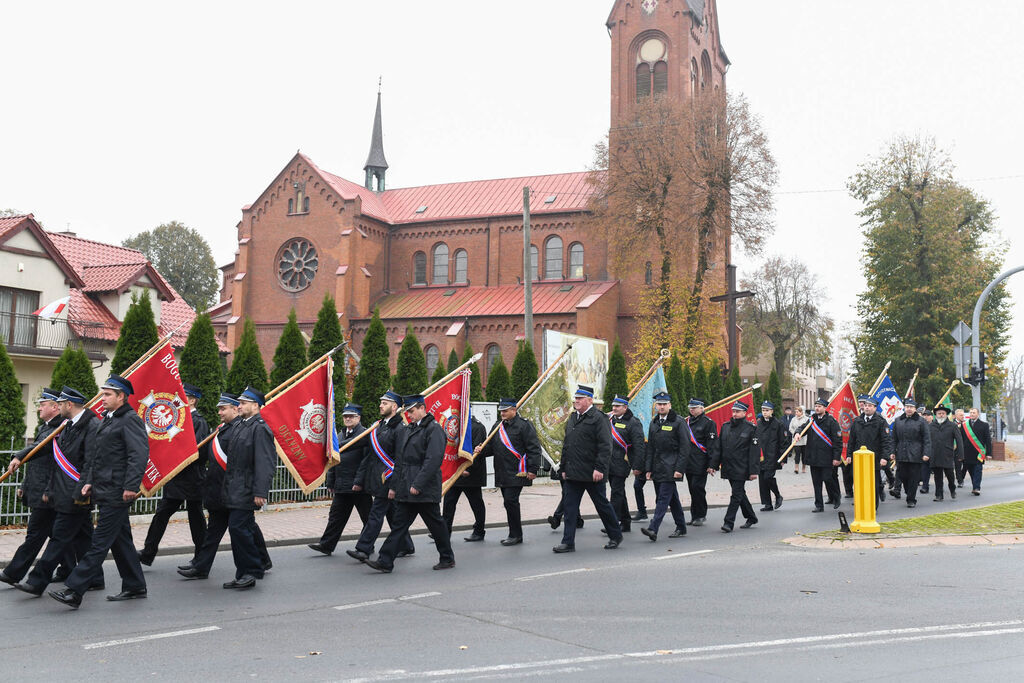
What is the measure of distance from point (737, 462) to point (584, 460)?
3520mm

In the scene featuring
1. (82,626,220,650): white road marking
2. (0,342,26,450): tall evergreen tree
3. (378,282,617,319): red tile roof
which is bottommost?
(82,626,220,650): white road marking

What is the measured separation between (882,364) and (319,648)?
40.9m

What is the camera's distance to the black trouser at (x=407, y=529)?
380 inches

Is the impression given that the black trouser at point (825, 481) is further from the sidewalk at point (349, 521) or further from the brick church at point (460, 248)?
the brick church at point (460, 248)

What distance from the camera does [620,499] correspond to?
12898 millimetres

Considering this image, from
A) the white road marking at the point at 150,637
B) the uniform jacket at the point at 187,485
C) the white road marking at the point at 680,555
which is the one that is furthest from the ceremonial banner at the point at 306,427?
the white road marking at the point at 680,555

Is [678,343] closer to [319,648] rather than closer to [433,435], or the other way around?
[433,435]

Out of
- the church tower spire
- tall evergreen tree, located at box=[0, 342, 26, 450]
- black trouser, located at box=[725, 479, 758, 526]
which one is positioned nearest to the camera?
black trouser, located at box=[725, 479, 758, 526]

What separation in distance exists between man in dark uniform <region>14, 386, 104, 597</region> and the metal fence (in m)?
1.99

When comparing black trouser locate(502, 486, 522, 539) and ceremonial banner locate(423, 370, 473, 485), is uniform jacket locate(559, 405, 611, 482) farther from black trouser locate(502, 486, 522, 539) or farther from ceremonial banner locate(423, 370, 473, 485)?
ceremonial banner locate(423, 370, 473, 485)

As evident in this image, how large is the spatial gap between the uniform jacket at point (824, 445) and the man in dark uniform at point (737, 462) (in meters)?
2.44

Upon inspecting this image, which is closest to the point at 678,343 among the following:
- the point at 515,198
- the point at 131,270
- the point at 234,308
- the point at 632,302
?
the point at 632,302

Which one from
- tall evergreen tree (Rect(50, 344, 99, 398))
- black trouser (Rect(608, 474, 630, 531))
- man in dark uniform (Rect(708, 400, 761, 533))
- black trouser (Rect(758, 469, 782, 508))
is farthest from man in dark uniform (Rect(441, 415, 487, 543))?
tall evergreen tree (Rect(50, 344, 99, 398))

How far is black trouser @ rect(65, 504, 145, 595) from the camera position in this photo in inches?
297
